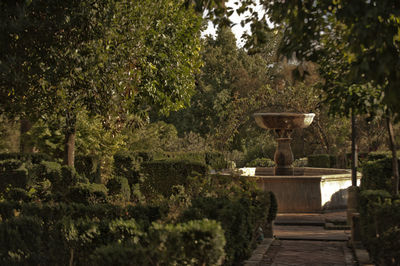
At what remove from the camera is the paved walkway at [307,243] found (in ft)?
28.4

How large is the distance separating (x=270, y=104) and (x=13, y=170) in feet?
35.5

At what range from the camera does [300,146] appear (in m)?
33.6

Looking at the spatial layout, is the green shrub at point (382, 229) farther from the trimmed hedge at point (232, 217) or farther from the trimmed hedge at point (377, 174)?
the trimmed hedge at point (377, 174)

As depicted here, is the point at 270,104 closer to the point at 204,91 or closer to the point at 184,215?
the point at 184,215

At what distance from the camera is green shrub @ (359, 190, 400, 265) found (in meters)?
7.09

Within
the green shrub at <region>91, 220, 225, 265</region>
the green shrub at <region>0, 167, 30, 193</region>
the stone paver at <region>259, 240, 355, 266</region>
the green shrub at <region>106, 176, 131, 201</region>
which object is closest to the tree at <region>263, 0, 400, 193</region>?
the green shrub at <region>91, 220, 225, 265</region>

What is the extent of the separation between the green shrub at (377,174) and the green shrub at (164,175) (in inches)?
246

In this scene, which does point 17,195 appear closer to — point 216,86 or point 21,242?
point 21,242

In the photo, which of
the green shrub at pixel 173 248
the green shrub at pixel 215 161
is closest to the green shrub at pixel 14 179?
the green shrub at pixel 215 161

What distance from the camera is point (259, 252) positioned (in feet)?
30.1

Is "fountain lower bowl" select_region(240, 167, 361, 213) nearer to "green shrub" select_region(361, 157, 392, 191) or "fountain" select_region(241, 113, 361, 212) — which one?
"fountain" select_region(241, 113, 361, 212)

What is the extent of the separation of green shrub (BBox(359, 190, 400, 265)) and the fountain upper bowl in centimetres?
801

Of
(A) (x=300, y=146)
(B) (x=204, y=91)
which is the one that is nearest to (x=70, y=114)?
(A) (x=300, y=146)

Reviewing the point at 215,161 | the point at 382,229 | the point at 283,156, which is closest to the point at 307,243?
the point at 382,229
